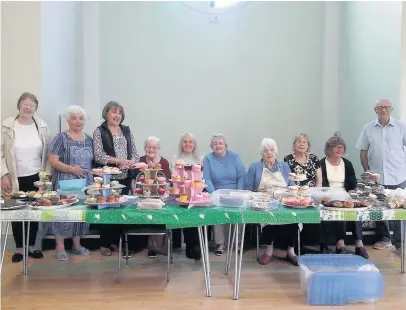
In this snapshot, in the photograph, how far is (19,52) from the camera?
4113mm

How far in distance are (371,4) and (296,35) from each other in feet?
3.48

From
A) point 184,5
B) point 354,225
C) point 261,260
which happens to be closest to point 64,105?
point 184,5

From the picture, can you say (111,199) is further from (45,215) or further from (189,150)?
(189,150)

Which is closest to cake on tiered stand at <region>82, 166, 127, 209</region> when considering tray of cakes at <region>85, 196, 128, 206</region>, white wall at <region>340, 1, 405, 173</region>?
tray of cakes at <region>85, 196, 128, 206</region>

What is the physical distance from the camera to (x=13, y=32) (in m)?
4.11

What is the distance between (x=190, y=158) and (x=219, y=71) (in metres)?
1.93

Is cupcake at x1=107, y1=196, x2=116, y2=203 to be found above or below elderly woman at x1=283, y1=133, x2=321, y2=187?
below

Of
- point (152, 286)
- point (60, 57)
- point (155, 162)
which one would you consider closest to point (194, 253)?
point (152, 286)

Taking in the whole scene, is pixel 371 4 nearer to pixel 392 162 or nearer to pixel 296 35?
pixel 296 35

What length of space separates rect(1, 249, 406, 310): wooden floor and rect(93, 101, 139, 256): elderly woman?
30cm

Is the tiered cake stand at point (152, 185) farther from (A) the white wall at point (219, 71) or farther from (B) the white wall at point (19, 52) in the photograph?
(A) the white wall at point (219, 71)

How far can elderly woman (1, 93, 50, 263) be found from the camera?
3730 millimetres

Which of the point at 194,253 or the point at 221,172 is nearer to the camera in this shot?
the point at 194,253

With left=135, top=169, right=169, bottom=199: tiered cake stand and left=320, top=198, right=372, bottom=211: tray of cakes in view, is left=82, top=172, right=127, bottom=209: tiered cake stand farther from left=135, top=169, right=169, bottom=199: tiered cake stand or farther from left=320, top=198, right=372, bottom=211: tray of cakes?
left=320, top=198, right=372, bottom=211: tray of cakes
